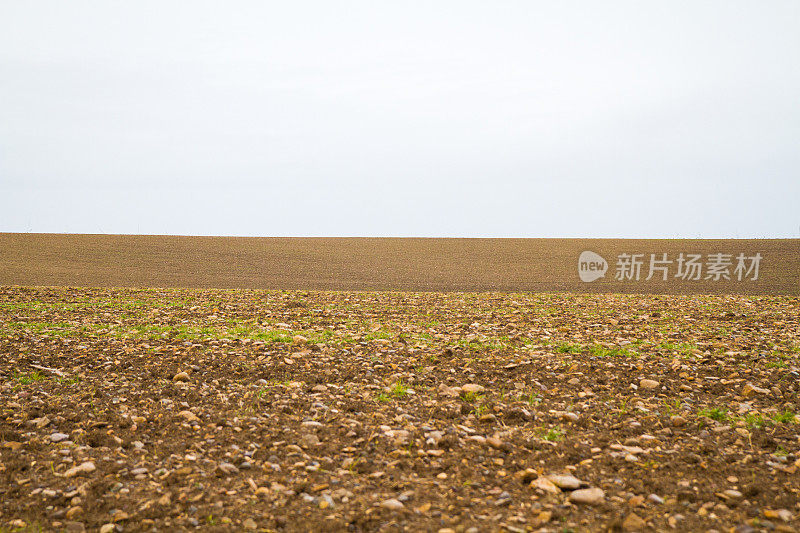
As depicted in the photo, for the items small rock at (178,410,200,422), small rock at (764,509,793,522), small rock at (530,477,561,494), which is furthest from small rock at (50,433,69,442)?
small rock at (764,509,793,522)

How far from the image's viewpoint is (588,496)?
475cm

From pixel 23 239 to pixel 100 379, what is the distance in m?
37.7

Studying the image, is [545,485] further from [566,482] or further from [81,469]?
[81,469]

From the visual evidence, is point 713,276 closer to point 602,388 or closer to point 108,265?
point 602,388

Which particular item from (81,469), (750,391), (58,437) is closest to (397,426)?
(81,469)

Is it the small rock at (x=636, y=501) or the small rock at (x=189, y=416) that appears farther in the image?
the small rock at (x=189, y=416)

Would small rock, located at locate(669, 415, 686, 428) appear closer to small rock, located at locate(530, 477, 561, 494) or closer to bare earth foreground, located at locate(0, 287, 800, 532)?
bare earth foreground, located at locate(0, 287, 800, 532)

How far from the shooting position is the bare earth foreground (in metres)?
4.69
